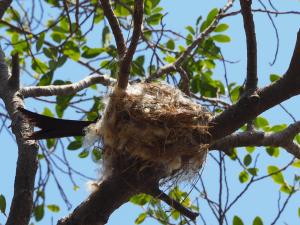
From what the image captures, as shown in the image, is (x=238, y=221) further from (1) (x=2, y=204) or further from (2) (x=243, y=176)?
(1) (x=2, y=204)

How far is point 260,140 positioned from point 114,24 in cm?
86

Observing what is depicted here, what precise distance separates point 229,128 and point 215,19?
1241mm

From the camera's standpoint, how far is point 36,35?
376cm

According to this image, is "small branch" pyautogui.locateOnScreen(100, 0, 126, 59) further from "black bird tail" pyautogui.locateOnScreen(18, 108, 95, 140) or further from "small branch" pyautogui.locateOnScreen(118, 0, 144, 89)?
"black bird tail" pyautogui.locateOnScreen(18, 108, 95, 140)

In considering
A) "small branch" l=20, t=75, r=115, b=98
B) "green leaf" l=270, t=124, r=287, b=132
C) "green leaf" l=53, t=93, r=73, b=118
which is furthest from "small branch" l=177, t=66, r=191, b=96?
"green leaf" l=53, t=93, r=73, b=118

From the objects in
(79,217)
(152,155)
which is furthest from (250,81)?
(79,217)

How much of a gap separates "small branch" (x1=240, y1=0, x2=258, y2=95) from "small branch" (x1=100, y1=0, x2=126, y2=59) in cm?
54

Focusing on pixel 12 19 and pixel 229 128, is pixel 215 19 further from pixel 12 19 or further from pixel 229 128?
pixel 12 19

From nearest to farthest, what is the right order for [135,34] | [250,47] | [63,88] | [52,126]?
1. [135,34]
2. [250,47]
3. [52,126]
4. [63,88]

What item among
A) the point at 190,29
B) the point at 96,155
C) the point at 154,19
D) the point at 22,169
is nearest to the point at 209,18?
the point at 190,29

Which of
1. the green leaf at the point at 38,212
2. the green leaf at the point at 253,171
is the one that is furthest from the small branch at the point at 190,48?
the green leaf at the point at 38,212

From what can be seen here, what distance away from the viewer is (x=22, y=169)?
2.34 meters

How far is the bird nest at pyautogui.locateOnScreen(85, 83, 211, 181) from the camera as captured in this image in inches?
96.7

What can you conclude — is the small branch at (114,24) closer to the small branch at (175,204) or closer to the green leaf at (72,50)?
the small branch at (175,204)
